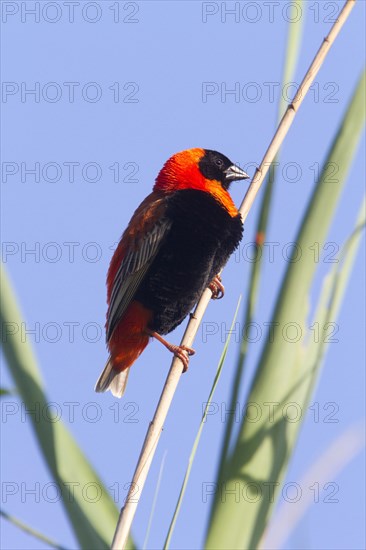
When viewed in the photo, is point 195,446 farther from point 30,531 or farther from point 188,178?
point 188,178

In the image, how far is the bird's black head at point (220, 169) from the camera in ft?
12.1

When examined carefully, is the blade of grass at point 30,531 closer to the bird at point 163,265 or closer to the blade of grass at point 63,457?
the blade of grass at point 63,457

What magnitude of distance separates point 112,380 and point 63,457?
2095 millimetres

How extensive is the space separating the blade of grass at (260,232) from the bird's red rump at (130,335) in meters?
1.49

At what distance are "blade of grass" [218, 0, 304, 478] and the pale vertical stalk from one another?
133mm

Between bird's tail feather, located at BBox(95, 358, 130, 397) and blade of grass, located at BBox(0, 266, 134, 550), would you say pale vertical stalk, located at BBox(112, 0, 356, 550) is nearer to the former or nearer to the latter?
blade of grass, located at BBox(0, 266, 134, 550)

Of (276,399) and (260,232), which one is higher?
(260,232)

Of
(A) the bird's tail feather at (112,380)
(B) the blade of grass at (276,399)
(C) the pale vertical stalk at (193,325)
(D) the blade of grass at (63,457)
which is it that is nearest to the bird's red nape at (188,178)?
(A) the bird's tail feather at (112,380)

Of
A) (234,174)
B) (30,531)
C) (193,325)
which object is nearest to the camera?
(30,531)

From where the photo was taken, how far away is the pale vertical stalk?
163 cm

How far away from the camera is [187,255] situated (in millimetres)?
3256

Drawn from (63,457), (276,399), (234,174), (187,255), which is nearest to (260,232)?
(276,399)

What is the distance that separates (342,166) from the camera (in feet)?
5.13

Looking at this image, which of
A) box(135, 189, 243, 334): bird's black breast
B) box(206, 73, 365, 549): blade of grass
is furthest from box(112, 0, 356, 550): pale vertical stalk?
box(135, 189, 243, 334): bird's black breast
